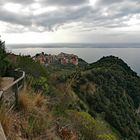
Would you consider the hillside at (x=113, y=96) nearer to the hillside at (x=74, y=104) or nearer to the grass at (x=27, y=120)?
the hillside at (x=74, y=104)

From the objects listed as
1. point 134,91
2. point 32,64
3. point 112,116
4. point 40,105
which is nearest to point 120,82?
point 134,91

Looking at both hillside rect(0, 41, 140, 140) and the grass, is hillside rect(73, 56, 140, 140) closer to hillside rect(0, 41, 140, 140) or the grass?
hillside rect(0, 41, 140, 140)

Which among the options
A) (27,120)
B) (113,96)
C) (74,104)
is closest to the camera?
(27,120)

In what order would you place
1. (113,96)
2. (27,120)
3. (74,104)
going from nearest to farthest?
(27,120) → (74,104) → (113,96)

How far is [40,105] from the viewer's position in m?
10.1

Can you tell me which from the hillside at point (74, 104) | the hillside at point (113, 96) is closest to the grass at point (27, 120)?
the hillside at point (74, 104)

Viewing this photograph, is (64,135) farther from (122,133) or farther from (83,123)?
(122,133)

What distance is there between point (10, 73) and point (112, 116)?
3856 cm

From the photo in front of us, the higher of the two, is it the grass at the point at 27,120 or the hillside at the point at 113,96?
the grass at the point at 27,120

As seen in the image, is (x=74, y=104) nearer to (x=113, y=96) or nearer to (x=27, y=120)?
(x=27, y=120)

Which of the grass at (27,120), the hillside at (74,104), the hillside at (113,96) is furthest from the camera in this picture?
the hillside at (113,96)

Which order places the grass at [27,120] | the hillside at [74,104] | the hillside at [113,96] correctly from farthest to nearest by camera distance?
the hillside at [113,96]
the hillside at [74,104]
the grass at [27,120]

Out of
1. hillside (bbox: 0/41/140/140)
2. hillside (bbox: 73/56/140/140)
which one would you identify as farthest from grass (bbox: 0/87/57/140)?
hillside (bbox: 73/56/140/140)

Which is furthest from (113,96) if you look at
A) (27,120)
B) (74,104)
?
(27,120)
